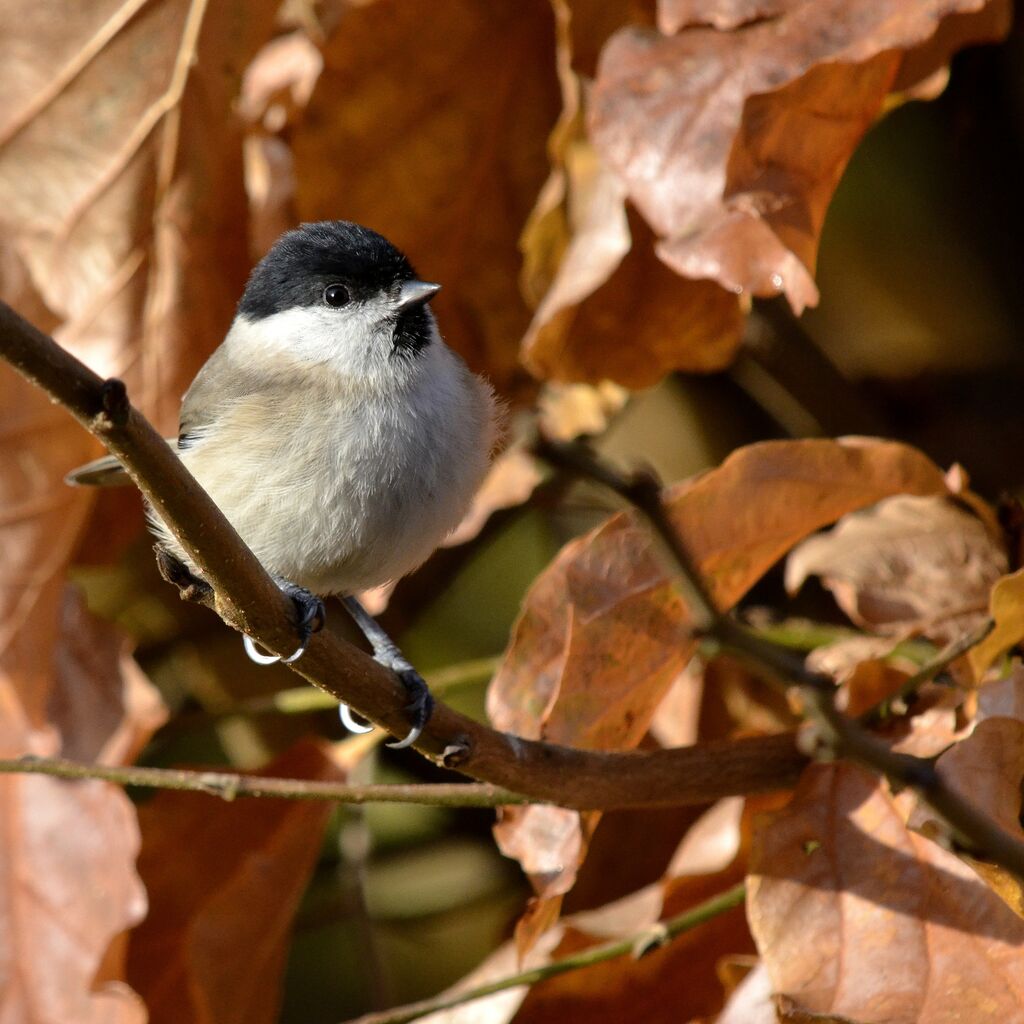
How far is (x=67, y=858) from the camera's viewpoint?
61.6 inches

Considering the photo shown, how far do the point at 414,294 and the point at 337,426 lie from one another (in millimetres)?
251

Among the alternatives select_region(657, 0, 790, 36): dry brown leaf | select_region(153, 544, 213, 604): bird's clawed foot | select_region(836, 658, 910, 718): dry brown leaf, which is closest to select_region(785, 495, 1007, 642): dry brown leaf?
select_region(836, 658, 910, 718): dry brown leaf

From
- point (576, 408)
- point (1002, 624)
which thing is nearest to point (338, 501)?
point (1002, 624)

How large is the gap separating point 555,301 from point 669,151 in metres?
0.26

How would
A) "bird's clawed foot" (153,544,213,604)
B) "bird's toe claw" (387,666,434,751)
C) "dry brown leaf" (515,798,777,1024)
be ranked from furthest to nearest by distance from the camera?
"dry brown leaf" (515,798,777,1024)
"bird's toe claw" (387,666,434,751)
"bird's clawed foot" (153,544,213,604)

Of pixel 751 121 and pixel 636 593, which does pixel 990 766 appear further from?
pixel 751 121

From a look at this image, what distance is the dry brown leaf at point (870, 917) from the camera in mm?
1200

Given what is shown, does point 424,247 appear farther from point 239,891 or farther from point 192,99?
point 239,891

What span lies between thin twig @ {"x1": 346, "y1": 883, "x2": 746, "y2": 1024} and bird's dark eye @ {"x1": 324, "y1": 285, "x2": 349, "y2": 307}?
2.57 ft

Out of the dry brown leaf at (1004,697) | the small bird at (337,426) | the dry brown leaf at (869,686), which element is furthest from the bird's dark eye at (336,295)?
the dry brown leaf at (1004,697)

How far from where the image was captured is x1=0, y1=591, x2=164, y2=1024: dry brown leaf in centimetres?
151

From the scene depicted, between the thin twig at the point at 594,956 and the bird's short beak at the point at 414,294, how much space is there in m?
0.73

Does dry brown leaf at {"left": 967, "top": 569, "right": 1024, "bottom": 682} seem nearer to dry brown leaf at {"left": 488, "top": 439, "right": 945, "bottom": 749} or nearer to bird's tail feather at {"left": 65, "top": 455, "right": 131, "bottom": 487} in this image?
dry brown leaf at {"left": 488, "top": 439, "right": 945, "bottom": 749}

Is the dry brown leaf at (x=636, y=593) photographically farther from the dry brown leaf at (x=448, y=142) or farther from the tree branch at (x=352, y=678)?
the dry brown leaf at (x=448, y=142)
